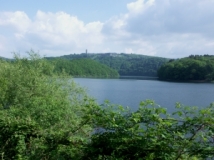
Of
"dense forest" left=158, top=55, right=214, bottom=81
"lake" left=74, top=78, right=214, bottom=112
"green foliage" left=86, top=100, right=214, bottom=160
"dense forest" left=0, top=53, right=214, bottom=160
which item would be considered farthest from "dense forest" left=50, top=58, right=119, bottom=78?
"green foliage" left=86, top=100, right=214, bottom=160

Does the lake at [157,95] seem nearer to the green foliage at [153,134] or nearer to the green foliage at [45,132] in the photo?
the green foliage at [45,132]

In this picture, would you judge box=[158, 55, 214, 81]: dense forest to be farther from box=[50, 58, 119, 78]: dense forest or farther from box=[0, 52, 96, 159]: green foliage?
box=[0, 52, 96, 159]: green foliage

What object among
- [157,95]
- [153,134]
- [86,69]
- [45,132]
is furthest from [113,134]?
[86,69]

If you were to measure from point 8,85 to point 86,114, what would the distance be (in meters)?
14.1

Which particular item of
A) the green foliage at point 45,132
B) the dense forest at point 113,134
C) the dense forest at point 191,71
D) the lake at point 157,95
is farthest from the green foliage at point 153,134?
the dense forest at point 191,71

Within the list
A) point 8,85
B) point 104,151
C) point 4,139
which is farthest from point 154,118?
point 8,85

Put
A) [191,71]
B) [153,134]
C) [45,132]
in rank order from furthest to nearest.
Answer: [191,71]
[45,132]
[153,134]

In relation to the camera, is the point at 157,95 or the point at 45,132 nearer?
the point at 45,132

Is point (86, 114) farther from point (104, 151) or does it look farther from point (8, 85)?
point (8, 85)

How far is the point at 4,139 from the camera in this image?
6262 millimetres

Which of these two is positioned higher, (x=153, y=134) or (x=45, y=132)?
(x=153, y=134)

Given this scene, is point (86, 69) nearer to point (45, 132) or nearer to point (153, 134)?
point (45, 132)

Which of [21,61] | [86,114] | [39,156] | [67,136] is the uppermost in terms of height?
[21,61]

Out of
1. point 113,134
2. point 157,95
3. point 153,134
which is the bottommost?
point 157,95
